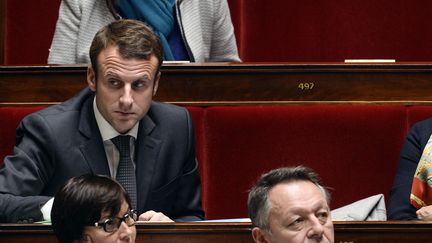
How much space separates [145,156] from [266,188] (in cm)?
16

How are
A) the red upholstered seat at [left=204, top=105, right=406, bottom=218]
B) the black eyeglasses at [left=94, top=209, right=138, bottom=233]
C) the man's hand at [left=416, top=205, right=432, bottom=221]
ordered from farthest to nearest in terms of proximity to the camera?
the red upholstered seat at [left=204, top=105, right=406, bottom=218]
the man's hand at [left=416, top=205, right=432, bottom=221]
the black eyeglasses at [left=94, top=209, right=138, bottom=233]

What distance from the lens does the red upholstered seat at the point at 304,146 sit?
1032mm

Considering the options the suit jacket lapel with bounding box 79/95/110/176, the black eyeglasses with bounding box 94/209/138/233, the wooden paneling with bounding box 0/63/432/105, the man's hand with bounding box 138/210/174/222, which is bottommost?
the man's hand with bounding box 138/210/174/222

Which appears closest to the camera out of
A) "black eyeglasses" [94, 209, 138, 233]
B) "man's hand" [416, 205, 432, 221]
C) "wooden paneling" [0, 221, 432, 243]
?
"black eyeglasses" [94, 209, 138, 233]

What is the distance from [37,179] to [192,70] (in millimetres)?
215

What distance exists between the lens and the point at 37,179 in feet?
2.89

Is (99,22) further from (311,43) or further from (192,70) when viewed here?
(311,43)

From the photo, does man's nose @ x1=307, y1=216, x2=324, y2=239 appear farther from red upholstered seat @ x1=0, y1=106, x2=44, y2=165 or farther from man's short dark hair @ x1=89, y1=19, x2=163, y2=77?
red upholstered seat @ x1=0, y1=106, x2=44, y2=165

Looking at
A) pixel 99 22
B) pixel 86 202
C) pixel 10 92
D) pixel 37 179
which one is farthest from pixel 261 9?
pixel 86 202

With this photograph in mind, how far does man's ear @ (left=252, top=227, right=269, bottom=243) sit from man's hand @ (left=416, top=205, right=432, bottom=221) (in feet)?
0.65

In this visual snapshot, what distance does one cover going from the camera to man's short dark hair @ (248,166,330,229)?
783mm

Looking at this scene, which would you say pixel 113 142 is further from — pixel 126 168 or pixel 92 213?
pixel 92 213

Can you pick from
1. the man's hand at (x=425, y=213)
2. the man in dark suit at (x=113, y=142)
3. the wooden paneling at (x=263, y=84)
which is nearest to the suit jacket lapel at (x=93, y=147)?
the man in dark suit at (x=113, y=142)

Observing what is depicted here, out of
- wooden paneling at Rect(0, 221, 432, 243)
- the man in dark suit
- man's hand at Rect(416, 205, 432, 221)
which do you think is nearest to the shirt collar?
the man in dark suit
